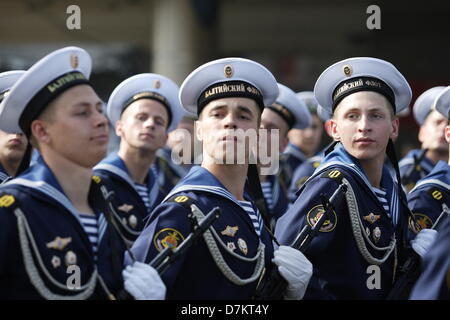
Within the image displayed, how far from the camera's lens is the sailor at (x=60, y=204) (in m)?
3.80

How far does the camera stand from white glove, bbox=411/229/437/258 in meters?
5.20

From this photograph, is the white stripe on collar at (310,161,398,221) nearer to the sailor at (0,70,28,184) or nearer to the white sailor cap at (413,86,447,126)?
the sailor at (0,70,28,184)

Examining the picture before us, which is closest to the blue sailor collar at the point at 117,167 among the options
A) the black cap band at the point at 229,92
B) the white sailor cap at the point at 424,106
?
the black cap band at the point at 229,92

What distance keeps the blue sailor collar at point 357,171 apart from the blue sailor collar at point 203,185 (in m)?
0.87

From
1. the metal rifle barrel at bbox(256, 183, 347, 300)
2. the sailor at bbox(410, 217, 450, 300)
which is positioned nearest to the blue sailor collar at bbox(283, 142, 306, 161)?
the metal rifle barrel at bbox(256, 183, 347, 300)

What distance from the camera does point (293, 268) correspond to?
4574mm

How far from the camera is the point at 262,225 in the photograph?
4957 millimetres

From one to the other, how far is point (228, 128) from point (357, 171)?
1.04 meters

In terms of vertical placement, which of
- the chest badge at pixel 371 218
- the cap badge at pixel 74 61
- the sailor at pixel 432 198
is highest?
the cap badge at pixel 74 61

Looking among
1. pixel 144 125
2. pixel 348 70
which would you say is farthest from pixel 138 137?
pixel 348 70

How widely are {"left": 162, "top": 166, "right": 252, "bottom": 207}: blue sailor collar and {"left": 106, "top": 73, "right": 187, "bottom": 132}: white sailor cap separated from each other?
2.70 meters

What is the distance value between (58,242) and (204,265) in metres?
0.89

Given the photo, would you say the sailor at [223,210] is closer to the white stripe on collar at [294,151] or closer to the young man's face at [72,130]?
the young man's face at [72,130]
